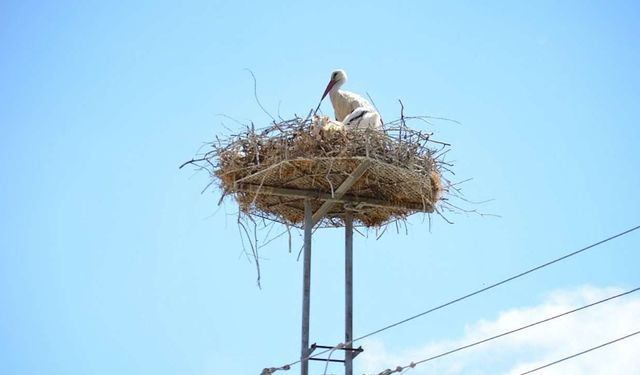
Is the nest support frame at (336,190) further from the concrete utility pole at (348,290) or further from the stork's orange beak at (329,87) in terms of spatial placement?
the stork's orange beak at (329,87)

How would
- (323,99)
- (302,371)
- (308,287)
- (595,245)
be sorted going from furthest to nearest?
(323,99) < (308,287) < (302,371) < (595,245)

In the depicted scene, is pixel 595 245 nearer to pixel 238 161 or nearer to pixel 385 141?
pixel 385 141

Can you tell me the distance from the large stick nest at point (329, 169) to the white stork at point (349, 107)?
1.04 feet

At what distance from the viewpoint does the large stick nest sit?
8.69 m

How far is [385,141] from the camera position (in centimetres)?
875

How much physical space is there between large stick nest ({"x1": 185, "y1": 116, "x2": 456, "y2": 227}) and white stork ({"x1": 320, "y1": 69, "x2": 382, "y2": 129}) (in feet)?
1.04

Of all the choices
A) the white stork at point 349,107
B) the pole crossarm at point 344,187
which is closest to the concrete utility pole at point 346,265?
the pole crossarm at point 344,187

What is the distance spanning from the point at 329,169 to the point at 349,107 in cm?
173

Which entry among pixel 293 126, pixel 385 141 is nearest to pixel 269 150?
pixel 293 126

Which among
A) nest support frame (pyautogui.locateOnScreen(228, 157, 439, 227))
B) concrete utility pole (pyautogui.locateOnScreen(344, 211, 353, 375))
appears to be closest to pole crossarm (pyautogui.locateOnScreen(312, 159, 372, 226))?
nest support frame (pyautogui.locateOnScreen(228, 157, 439, 227))

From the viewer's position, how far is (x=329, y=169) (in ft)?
28.4

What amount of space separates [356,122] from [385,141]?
2.68 ft

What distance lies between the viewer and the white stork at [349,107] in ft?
31.3

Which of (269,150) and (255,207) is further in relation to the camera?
(255,207)
